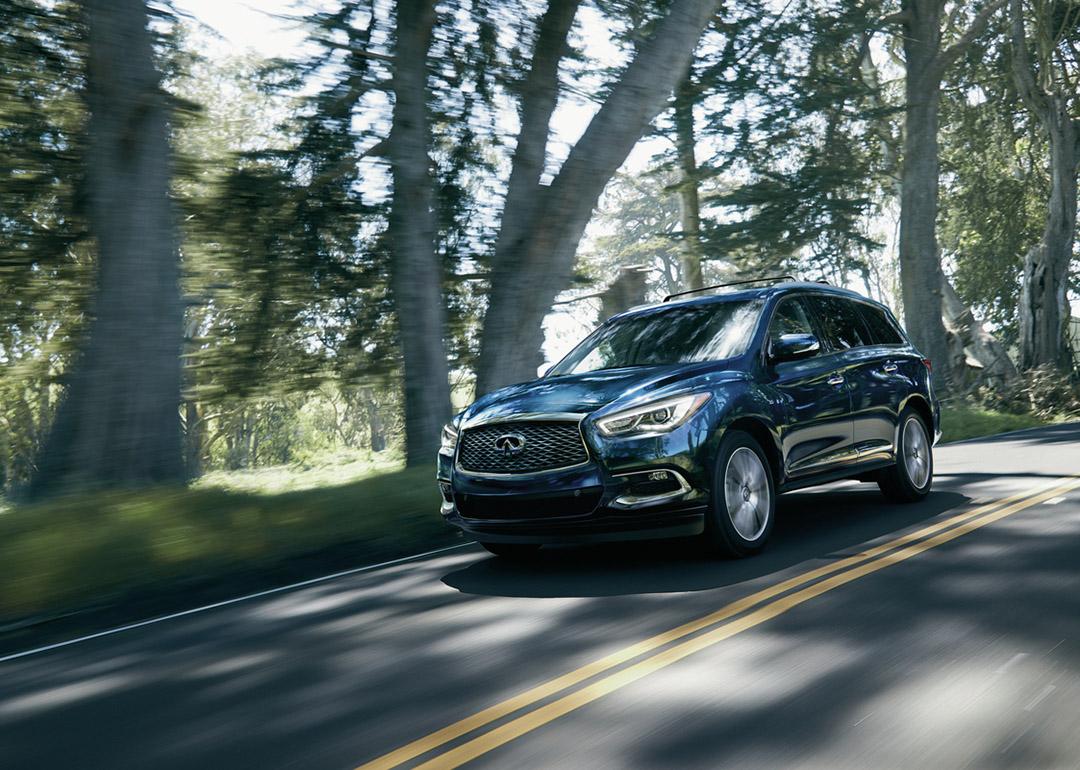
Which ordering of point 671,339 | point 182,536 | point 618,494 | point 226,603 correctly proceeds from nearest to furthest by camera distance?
point 618,494 < point 226,603 < point 182,536 < point 671,339

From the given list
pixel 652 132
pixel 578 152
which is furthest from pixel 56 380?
pixel 652 132

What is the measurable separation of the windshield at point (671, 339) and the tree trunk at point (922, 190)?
687 inches

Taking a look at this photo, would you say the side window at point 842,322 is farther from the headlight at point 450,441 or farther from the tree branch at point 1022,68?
the tree branch at point 1022,68

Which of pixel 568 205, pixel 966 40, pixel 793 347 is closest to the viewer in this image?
pixel 793 347

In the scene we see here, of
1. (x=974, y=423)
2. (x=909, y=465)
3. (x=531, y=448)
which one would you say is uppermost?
(x=531, y=448)

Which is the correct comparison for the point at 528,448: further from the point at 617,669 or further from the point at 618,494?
the point at 617,669

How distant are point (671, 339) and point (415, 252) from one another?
5.82 m

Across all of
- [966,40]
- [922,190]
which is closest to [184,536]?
[922,190]

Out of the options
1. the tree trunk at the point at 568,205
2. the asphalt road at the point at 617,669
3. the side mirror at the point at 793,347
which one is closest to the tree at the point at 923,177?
the tree trunk at the point at 568,205

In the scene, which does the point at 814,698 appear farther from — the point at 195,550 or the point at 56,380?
the point at 56,380

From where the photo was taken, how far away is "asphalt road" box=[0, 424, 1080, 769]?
13.2ft

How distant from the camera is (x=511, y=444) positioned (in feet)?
24.0

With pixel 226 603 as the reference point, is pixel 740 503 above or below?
above

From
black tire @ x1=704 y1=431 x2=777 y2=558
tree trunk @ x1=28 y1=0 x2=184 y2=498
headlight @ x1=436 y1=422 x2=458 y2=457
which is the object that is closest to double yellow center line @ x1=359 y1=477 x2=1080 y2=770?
black tire @ x1=704 y1=431 x2=777 y2=558
